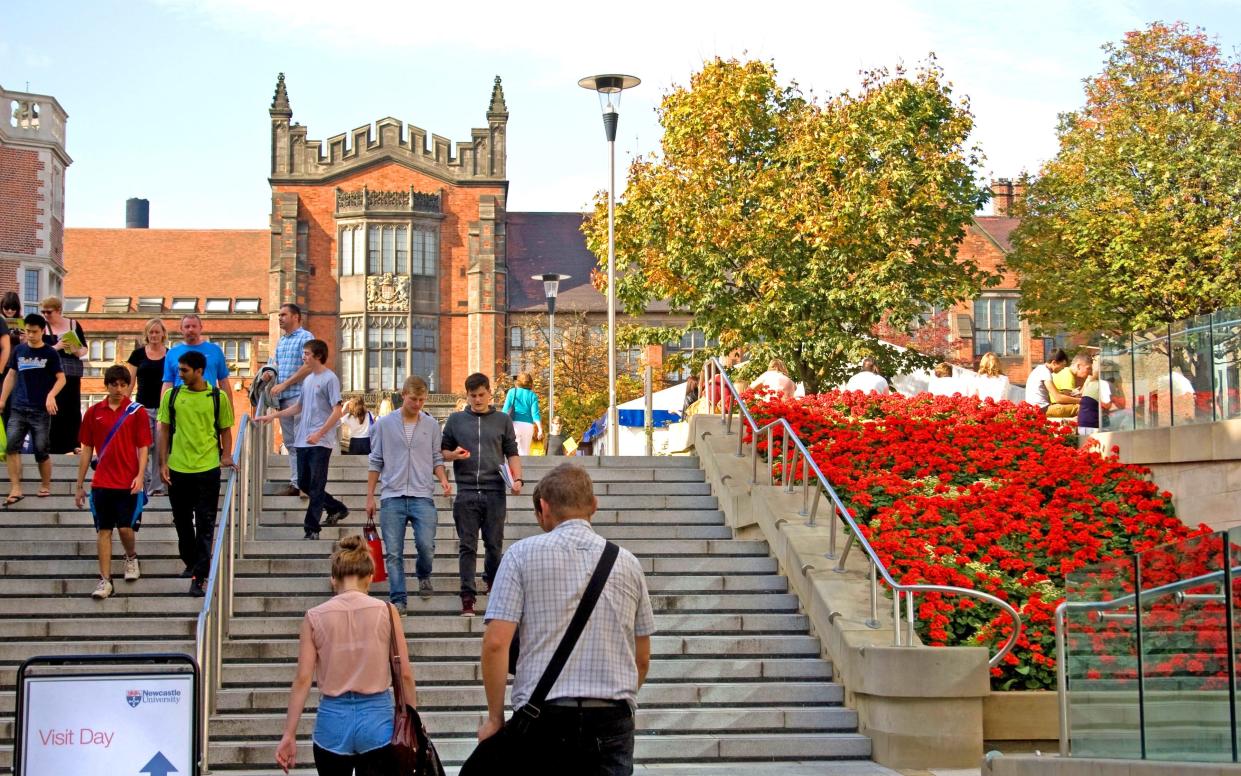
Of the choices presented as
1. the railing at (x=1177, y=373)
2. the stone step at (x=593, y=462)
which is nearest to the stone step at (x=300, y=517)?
the stone step at (x=593, y=462)

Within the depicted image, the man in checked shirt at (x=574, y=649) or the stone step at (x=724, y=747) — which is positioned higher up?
the man in checked shirt at (x=574, y=649)

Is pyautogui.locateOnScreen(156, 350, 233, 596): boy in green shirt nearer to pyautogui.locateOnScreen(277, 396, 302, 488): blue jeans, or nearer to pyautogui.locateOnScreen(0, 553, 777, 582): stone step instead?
pyautogui.locateOnScreen(0, 553, 777, 582): stone step

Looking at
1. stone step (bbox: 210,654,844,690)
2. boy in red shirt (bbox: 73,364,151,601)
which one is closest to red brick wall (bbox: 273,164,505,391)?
boy in red shirt (bbox: 73,364,151,601)

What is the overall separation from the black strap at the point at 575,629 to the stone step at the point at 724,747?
16.2 ft

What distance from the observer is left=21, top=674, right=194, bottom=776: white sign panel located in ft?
22.6

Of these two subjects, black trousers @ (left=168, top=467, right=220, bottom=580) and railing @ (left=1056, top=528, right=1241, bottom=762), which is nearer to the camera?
railing @ (left=1056, top=528, right=1241, bottom=762)

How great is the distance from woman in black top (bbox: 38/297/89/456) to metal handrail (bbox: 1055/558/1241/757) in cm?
1001

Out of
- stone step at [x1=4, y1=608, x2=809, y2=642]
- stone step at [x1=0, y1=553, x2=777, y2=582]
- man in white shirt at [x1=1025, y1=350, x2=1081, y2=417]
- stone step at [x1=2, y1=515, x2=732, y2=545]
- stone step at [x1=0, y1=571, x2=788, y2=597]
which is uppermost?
man in white shirt at [x1=1025, y1=350, x2=1081, y2=417]

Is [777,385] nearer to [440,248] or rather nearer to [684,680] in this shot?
[684,680]

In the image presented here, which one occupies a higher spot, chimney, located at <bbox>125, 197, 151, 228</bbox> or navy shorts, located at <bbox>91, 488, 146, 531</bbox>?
chimney, located at <bbox>125, 197, 151, 228</bbox>

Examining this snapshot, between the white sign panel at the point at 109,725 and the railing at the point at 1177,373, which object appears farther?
the railing at the point at 1177,373

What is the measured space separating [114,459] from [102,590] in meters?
1.05

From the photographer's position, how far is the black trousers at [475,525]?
40.6 ft

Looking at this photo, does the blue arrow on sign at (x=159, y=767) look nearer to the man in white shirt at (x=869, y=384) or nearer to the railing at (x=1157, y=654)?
the railing at (x=1157, y=654)
